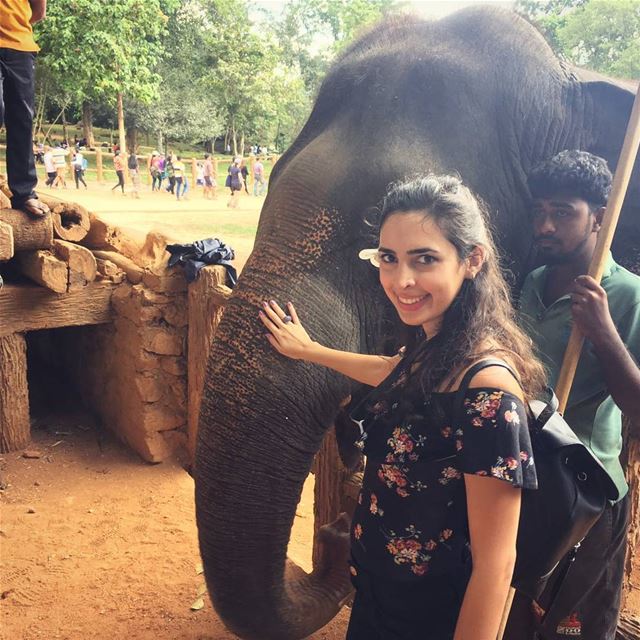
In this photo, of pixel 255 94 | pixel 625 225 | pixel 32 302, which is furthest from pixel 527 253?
pixel 255 94

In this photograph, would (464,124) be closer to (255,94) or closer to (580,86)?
(580,86)

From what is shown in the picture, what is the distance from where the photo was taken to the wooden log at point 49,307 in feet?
14.5

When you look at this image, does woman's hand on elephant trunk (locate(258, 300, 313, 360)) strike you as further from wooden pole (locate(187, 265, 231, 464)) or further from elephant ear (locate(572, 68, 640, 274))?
wooden pole (locate(187, 265, 231, 464))

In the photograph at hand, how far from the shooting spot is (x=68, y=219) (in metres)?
4.64

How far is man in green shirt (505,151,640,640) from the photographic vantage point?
68.1 inches

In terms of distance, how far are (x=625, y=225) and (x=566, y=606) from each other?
129 cm

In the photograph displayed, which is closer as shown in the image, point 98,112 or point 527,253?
point 527,253

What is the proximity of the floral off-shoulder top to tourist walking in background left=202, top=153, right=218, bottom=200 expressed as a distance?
72.7ft

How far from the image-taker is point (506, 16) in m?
2.51

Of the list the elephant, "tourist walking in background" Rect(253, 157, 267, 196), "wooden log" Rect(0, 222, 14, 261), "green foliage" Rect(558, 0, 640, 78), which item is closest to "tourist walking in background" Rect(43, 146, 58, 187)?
"tourist walking in background" Rect(253, 157, 267, 196)

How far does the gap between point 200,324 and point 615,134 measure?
9.24ft

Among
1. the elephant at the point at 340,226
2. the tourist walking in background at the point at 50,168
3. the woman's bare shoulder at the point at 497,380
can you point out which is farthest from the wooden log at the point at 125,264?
the tourist walking in background at the point at 50,168

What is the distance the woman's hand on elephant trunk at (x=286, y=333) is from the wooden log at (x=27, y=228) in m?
2.92

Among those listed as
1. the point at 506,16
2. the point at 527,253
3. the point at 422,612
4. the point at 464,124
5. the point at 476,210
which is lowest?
the point at 422,612
